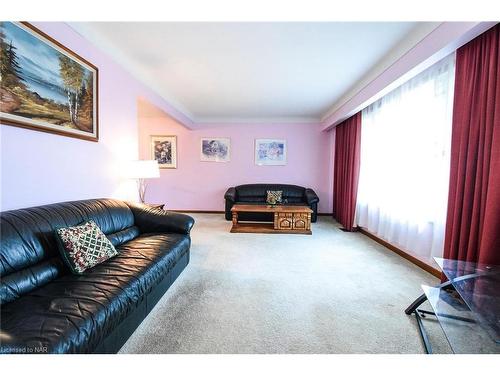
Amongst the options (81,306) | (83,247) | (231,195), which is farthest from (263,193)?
(81,306)

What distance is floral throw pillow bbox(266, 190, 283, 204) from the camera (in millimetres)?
4848

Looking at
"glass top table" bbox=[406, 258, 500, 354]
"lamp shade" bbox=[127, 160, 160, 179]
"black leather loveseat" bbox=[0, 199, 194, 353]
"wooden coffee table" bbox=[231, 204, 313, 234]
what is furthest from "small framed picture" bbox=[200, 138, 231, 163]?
"glass top table" bbox=[406, 258, 500, 354]

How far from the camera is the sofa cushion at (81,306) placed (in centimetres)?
91

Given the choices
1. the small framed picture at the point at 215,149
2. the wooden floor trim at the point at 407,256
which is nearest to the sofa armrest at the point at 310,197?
the wooden floor trim at the point at 407,256

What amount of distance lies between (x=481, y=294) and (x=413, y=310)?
50 centimetres

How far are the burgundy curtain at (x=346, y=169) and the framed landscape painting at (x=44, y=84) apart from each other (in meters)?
3.97

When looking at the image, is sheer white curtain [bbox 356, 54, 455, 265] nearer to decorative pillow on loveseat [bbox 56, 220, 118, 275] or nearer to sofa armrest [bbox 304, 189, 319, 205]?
sofa armrest [bbox 304, 189, 319, 205]

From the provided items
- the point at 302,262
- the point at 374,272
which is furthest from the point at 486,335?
the point at 302,262

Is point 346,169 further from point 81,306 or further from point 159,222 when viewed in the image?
point 81,306

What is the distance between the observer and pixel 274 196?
4906 millimetres

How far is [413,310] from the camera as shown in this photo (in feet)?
5.41

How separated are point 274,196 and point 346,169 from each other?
163 centimetres

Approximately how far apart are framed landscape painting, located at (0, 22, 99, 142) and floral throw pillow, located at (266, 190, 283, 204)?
3.48 metres
